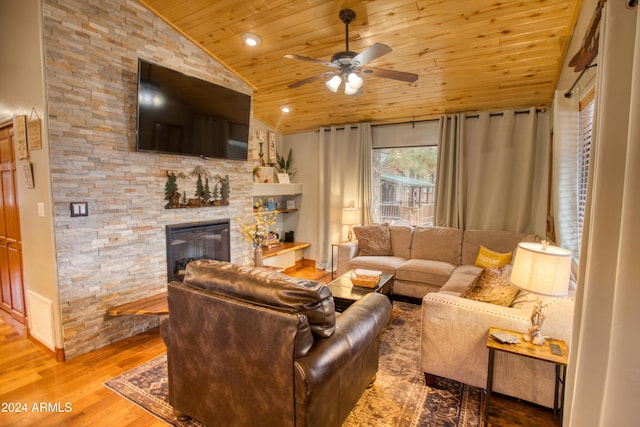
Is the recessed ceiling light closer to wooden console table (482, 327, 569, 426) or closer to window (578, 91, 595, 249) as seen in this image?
window (578, 91, 595, 249)

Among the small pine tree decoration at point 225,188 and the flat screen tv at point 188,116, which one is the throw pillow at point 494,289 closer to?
the small pine tree decoration at point 225,188

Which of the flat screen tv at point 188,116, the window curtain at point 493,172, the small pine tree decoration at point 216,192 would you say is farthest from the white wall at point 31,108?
the window curtain at point 493,172

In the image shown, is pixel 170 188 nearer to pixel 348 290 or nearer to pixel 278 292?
pixel 348 290

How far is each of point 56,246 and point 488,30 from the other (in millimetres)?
4113

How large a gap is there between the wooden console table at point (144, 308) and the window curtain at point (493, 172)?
3707 millimetres

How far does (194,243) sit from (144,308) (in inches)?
37.0

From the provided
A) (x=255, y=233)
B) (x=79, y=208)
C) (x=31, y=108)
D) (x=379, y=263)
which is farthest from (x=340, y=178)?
(x=31, y=108)

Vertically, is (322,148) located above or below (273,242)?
above

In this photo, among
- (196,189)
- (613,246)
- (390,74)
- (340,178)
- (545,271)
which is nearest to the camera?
(613,246)

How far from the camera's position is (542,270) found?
1659 millimetres

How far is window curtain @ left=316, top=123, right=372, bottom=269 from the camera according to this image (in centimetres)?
523

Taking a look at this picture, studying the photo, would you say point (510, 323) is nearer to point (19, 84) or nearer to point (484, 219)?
point (484, 219)

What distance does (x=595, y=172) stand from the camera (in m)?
1.12

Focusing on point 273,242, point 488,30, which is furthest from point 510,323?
point 273,242
